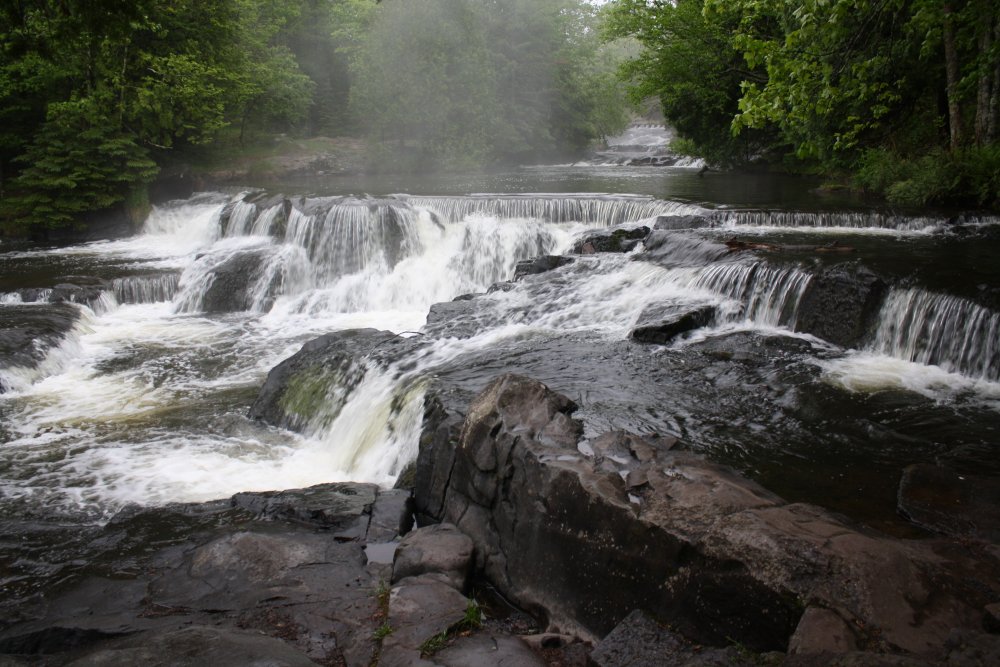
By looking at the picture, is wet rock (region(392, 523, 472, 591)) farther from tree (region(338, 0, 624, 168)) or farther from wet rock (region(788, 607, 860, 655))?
tree (region(338, 0, 624, 168))

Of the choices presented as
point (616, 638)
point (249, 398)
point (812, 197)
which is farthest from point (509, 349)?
point (812, 197)

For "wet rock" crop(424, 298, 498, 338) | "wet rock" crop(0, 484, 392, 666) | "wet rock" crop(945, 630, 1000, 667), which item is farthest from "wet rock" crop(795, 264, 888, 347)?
"wet rock" crop(945, 630, 1000, 667)

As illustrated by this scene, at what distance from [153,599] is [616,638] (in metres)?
3.18

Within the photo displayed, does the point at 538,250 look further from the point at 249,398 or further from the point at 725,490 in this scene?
the point at 725,490

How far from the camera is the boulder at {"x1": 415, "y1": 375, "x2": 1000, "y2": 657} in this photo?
3363 mm

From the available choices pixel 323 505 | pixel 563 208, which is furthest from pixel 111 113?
pixel 323 505

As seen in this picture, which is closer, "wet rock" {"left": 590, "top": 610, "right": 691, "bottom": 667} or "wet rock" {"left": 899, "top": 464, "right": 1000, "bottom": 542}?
"wet rock" {"left": 590, "top": 610, "right": 691, "bottom": 667}

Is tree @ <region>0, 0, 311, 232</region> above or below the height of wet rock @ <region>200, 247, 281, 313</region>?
above

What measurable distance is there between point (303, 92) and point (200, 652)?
2741 centimetres

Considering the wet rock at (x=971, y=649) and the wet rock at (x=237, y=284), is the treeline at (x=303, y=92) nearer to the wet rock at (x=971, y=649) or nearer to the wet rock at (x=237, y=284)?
the wet rock at (x=237, y=284)

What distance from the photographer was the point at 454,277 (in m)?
14.8

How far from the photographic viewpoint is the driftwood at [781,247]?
402 inches

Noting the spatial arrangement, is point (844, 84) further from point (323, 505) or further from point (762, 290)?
point (323, 505)

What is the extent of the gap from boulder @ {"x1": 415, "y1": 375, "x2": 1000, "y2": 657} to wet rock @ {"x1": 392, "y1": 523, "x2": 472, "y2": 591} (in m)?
0.18
